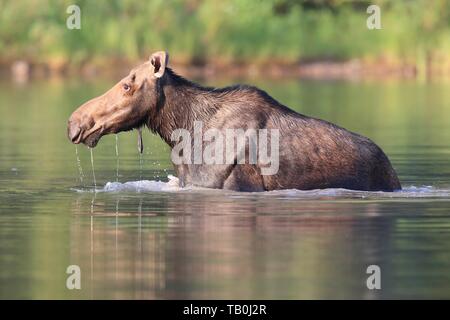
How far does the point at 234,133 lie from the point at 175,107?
0.90 meters

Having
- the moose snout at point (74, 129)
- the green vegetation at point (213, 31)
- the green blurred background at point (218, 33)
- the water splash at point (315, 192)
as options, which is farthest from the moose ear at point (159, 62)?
the green vegetation at point (213, 31)

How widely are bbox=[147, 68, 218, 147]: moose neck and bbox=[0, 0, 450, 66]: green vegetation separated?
4176cm

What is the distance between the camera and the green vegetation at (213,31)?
61562mm

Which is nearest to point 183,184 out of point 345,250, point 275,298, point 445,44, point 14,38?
point 345,250

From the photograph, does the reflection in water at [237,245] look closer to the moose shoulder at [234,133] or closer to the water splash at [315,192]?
the water splash at [315,192]

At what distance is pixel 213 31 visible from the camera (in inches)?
2484

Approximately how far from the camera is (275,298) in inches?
464

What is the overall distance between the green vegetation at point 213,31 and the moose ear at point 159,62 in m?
42.1

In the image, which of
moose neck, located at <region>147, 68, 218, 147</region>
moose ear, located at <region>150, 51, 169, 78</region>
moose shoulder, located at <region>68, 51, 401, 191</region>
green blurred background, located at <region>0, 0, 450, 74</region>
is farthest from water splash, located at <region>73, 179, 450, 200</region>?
green blurred background, located at <region>0, 0, 450, 74</region>

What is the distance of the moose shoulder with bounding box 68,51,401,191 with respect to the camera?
59.9 feet

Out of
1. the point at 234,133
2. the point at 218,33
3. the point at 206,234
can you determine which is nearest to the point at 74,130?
the point at 234,133

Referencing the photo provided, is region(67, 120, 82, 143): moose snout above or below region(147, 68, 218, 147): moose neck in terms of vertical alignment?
below

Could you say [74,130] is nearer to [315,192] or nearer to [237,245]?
[315,192]

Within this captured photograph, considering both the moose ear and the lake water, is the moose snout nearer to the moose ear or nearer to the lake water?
the lake water
